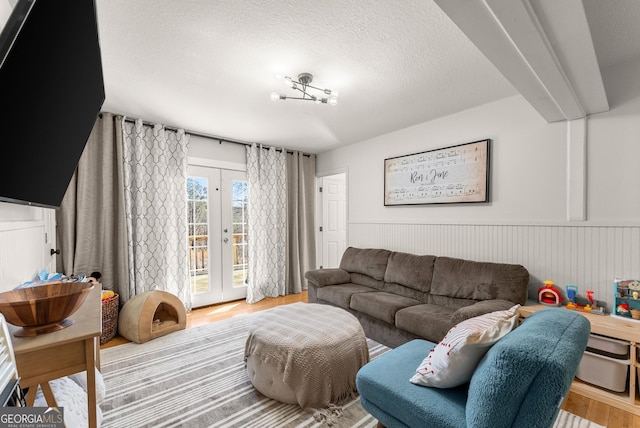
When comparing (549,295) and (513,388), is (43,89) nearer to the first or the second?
(513,388)

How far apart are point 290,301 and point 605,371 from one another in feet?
11.2

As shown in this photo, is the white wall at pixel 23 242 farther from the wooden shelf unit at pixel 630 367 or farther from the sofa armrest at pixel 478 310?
the wooden shelf unit at pixel 630 367

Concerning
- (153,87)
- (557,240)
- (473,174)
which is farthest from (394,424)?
(153,87)

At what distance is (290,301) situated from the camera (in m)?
4.29

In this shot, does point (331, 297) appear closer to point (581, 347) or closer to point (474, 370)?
point (474, 370)

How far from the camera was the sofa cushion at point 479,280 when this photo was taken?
7.79ft

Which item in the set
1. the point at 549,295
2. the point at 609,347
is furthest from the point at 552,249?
the point at 609,347

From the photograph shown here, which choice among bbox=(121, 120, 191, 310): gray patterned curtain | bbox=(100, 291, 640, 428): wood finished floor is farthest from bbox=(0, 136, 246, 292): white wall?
bbox=(100, 291, 640, 428): wood finished floor

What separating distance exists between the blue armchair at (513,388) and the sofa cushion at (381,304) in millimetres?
1264

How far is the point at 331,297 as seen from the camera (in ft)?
10.8

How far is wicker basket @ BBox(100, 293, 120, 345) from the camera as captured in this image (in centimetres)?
271

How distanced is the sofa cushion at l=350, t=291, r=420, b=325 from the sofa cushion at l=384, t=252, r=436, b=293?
191 millimetres

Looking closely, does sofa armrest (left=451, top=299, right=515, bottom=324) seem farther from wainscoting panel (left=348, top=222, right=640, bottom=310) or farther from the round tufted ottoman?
the round tufted ottoman

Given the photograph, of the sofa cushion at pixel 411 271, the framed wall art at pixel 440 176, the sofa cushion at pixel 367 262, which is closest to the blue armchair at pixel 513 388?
the sofa cushion at pixel 411 271
